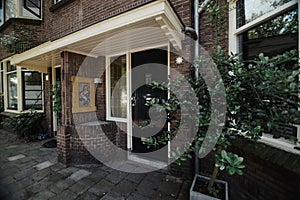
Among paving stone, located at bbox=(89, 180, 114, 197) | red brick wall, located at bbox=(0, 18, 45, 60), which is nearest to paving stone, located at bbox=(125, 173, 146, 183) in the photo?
paving stone, located at bbox=(89, 180, 114, 197)

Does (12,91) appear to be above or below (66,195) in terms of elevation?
above

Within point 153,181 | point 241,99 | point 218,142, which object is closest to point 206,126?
point 218,142

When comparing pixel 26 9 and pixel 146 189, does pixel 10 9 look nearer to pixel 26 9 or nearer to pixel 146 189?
pixel 26 9

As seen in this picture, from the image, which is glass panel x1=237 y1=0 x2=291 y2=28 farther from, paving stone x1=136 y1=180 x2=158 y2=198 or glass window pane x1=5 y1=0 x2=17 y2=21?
glass window pane x1=5 y1=0 x2=17 y2=21

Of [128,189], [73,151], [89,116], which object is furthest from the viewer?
[89,116]

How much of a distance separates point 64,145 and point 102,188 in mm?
1299

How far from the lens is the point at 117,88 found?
3.62 meters

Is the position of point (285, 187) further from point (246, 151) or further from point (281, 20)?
point (281, 20)

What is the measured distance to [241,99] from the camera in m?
1.41

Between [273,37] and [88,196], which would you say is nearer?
[273,37]

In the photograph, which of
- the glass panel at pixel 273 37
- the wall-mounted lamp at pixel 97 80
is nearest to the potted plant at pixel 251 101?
the glass panel at pixel 273 37

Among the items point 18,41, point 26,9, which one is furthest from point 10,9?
point 18,41

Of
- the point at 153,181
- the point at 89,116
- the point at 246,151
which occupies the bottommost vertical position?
the point at 153,181

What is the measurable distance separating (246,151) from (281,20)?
5.41 feet
